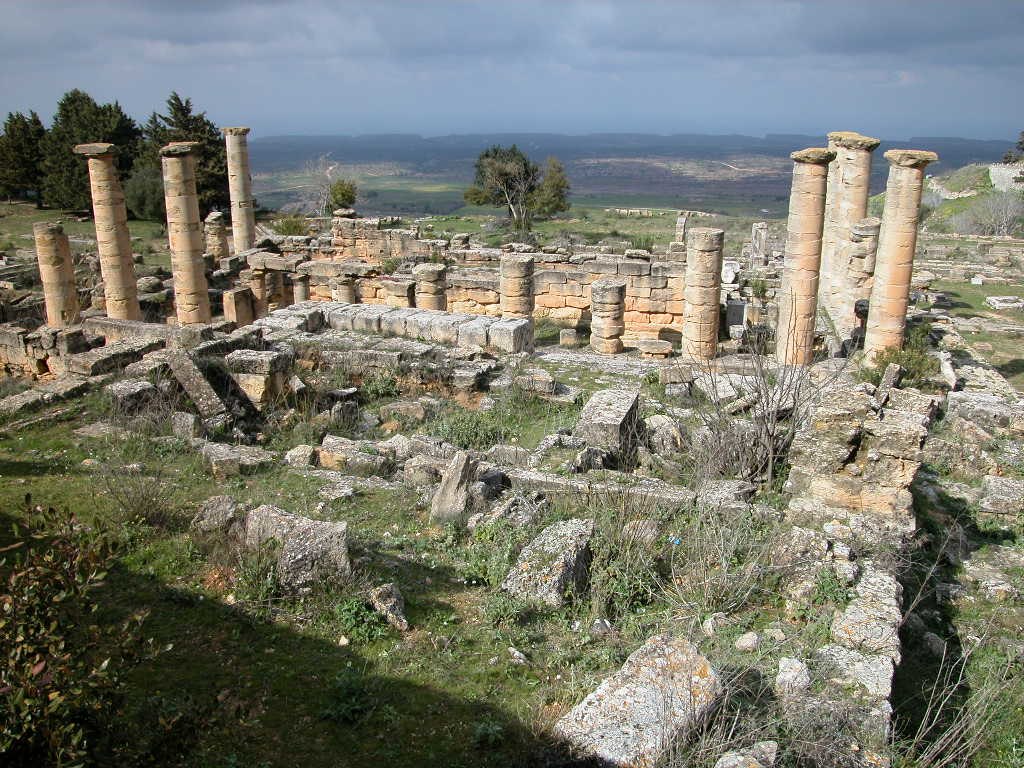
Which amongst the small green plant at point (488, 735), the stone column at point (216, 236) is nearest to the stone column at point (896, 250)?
the small green plant at point (488, 735)

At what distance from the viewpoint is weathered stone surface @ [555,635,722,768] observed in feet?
14.0

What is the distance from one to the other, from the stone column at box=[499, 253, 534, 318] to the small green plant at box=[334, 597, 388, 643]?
41.7 ft

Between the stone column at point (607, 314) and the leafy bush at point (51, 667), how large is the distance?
13.5m

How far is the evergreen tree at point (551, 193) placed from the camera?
4597 cm

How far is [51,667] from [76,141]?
155 feet

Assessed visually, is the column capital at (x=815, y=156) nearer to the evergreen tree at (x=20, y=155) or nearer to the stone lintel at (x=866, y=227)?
the stone lintel at (x=866, y=227)

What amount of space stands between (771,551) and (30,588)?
17.9ft

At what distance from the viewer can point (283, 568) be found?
6.09 m

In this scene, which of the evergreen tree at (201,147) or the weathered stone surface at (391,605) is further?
the evergreen tree at (201,147)

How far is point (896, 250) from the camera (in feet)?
47.2

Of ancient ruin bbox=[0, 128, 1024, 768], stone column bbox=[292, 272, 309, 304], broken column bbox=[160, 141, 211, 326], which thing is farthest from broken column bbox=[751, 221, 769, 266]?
broken column bbox=[160, 141, 211, 326]

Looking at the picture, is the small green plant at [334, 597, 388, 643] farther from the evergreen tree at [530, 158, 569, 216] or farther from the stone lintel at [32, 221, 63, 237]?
the evergreen tree at [530, 158, 569, 216]

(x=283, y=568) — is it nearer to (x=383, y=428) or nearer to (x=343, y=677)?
(x=343, y=677)

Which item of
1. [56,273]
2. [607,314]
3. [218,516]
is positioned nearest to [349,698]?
[218,516]
